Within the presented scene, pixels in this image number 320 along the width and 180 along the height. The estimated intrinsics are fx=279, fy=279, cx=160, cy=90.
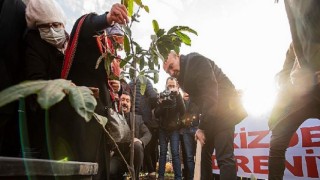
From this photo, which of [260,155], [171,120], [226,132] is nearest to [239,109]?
[226,132]

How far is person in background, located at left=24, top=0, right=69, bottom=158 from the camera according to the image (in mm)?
1498

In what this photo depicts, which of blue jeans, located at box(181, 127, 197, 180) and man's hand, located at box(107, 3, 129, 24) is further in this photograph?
blue jeans, located at box(181, 127, 197, 180)

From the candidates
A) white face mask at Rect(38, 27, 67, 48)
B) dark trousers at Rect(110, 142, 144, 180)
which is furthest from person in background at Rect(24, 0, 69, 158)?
dark trousers at Rect(110, 142, 144, 180)

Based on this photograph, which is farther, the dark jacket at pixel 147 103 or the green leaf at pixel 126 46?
the dark jacket at pixel 147 103

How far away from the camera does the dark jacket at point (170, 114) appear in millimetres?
4282

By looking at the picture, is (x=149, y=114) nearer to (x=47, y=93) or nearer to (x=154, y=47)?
(x=154, y=47)

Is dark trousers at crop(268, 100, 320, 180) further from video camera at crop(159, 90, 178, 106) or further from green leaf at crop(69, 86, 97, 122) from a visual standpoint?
video camera at crop(159, 90, 178, 106)

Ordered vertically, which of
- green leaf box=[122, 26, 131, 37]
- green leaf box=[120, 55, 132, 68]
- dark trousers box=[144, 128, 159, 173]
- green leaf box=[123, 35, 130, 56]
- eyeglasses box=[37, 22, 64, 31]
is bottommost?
dark trousers box=[144, 128, 159, 173]

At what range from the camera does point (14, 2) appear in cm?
159

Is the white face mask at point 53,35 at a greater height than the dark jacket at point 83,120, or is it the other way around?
the white face mask at point 53,35

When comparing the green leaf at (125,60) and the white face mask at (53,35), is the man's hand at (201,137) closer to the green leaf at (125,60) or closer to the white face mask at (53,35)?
the green leaf at (125,60)

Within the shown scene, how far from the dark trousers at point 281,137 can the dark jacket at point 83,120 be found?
1.31 meters

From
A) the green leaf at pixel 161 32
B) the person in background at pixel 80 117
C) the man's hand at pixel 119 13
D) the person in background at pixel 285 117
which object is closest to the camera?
the man's hand at pixel 119 13

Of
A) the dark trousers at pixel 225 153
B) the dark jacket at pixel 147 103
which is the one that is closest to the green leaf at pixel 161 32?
the dark trousers at pixel 225 153
